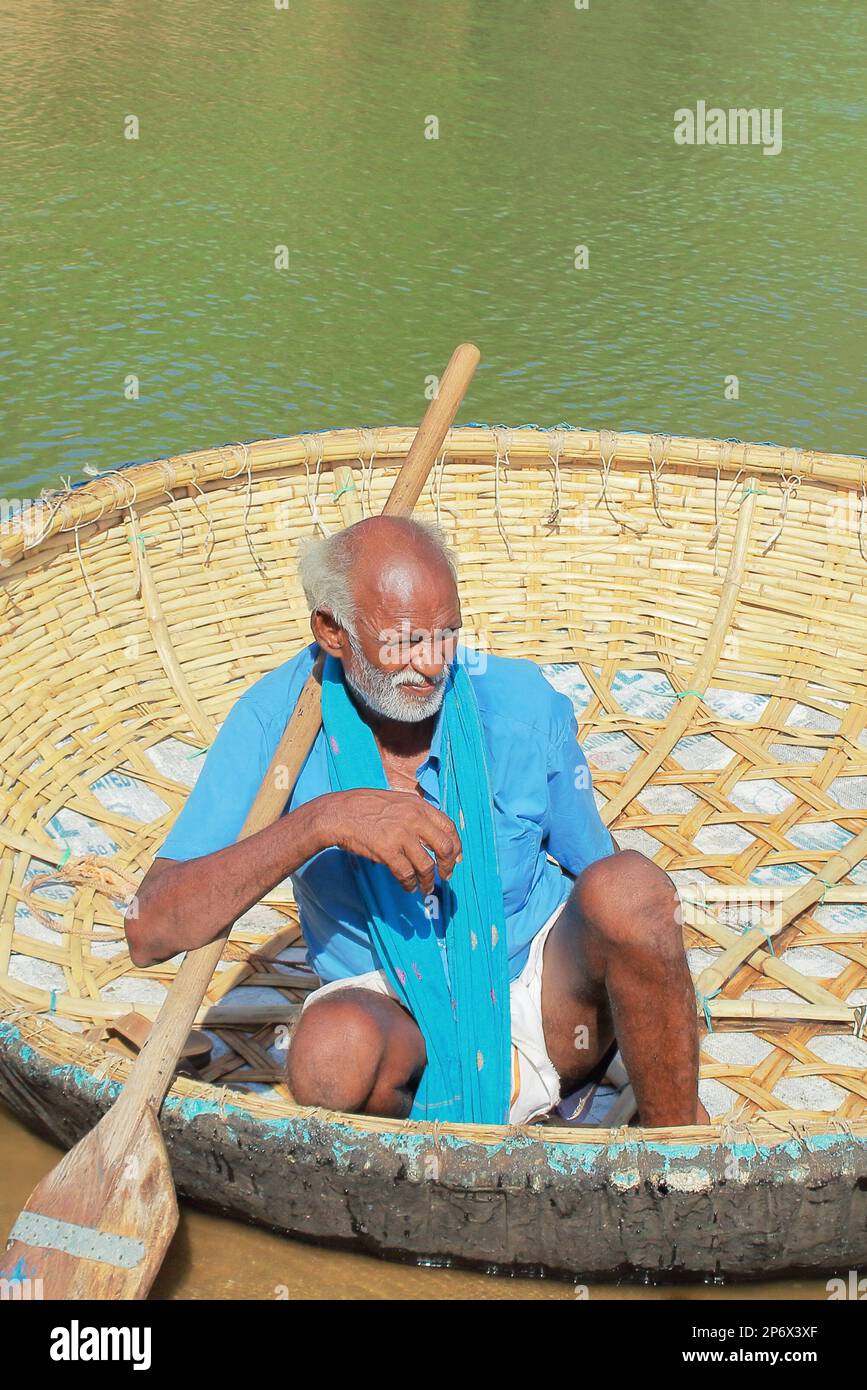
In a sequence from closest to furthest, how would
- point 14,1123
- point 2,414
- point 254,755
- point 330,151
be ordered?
point 254,755 → point 14,1123 → point 2,414 → point 330,151

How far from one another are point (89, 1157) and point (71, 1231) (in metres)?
0.09

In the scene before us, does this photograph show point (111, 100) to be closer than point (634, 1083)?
No

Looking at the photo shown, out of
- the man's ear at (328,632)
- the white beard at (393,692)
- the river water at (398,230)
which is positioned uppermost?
the river water at (398,230)

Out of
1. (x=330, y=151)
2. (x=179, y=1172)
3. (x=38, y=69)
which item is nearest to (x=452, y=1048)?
(x=179, y=1172)

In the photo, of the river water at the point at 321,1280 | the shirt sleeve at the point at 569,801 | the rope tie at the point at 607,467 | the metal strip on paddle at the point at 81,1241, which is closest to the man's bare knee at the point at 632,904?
the shirt sleeve at the point at 569,801

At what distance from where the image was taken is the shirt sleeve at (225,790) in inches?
72.7

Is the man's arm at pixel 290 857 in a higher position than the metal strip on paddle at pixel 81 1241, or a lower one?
higher

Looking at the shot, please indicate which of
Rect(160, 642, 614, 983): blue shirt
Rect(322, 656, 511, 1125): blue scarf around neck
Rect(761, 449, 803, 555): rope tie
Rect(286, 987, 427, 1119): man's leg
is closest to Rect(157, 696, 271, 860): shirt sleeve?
Rect(160, 642, 614, 983): blue shirt

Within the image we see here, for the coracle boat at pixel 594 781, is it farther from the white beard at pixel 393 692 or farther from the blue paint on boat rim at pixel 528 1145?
the white beard at pixel 393 692

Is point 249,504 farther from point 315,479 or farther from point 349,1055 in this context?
point 349,1055

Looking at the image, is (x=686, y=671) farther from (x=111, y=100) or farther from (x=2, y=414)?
(x=111, y=100)

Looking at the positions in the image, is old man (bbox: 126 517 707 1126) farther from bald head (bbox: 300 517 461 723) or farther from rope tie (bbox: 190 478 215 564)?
rope tie (bbox: 190 478 215 564)

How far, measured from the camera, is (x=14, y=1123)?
221 centimetres

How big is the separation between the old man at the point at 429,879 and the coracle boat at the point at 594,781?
0.38ft
